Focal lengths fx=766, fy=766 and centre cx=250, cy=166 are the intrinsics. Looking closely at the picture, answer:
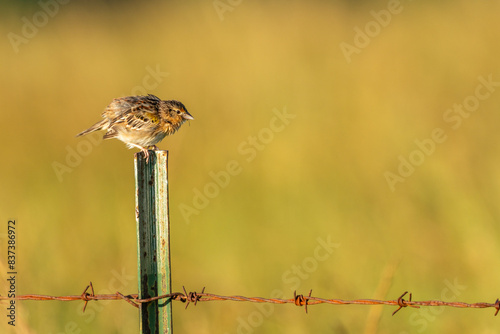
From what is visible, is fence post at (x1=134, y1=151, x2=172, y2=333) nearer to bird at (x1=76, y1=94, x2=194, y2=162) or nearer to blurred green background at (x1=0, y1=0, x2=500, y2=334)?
blurred green background at (x1=0, y1=0, x2=500, y2=334)

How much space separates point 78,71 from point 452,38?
17.0 feet

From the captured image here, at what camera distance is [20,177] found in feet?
28.2

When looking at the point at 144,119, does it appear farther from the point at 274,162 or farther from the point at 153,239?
the point at 274,162

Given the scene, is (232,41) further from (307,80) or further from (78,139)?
(78,139)

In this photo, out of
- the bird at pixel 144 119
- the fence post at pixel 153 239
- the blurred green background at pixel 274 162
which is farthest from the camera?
the blurred green background at pixel 274 162

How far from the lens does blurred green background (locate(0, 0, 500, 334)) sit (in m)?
6.01

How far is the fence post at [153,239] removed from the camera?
3.59m

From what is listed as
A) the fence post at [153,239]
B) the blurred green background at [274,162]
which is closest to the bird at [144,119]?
the blurred green background at [274,162]

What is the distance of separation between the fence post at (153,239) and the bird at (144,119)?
6.56 ft

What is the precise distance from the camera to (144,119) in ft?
18.6

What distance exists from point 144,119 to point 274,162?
3.07m

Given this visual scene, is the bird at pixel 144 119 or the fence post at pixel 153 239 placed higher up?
the bird at pixel 144 119

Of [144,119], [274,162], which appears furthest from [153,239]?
[274,162]

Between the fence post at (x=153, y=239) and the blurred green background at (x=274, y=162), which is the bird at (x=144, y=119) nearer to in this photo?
the blurred green background at (x=274, y=162)
